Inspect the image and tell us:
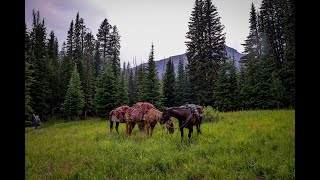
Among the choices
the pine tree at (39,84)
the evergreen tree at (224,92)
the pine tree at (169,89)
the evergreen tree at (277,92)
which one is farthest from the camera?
the pine tree at (169,89)

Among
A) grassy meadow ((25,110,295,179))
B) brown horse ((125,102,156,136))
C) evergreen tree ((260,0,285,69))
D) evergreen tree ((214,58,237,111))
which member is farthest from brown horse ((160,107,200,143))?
evergreen tree ((260,0,285,69))

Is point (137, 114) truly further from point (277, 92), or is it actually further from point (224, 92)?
point (277, 92)

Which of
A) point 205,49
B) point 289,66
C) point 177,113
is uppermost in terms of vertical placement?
point 205,49

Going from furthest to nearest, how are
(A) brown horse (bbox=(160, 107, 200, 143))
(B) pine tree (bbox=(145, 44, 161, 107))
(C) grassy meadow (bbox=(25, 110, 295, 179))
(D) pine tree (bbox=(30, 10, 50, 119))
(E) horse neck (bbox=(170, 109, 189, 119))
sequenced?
(D) pine tree (bbox=(30, 10, 50, 119)), (B) pine tree (bbox=(145, 44, 161, 107)), (E) horse neck (bbox=(170, 109, 189, 119)), (A) brown horse (bbox=(160, 107, 200, 143)), (C) grassy meadow (bbox=(25, 110, 295, 179))

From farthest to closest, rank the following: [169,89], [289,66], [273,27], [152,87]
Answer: [169,89] < [273,27] < [152,87] < [289,66]

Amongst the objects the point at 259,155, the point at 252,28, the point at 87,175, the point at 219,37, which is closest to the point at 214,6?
the point at 219,37

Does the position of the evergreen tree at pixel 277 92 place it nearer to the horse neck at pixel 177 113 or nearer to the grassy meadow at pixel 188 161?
the grassy meadow at pixel 188 161

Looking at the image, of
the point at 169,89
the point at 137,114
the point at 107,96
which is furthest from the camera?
the point at 169,89

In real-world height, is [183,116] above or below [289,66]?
below

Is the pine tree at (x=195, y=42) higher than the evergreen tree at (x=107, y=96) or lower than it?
higher

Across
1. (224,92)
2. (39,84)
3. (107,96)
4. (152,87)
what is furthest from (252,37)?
(39,84)

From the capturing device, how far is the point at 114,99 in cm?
3553

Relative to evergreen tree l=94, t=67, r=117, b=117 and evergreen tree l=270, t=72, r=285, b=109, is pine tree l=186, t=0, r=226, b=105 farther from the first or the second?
evergreen tree l=94, t=67, r=117, b=117

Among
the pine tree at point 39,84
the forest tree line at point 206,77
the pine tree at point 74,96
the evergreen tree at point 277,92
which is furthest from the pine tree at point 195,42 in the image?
the pine tree at point 39,84
